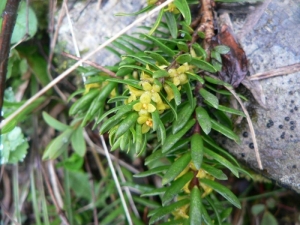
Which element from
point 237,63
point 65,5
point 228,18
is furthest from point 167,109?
point 65,5

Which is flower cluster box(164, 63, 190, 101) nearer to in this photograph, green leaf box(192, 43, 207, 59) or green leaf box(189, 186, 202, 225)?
green leaf box(192, 43, 207, 59)

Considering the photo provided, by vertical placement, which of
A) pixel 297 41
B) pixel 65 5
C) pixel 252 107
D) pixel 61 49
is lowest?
pixel 252 107

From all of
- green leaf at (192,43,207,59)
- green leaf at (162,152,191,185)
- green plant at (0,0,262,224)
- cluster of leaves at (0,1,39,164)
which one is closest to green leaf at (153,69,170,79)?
green plant at (0,0,262,224)

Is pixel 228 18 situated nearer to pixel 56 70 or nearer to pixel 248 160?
pixel 248 160

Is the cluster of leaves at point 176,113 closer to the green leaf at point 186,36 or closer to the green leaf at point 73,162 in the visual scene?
the green leaf at point 186,36

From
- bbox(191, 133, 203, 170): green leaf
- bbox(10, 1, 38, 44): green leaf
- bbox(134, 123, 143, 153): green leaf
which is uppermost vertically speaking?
bbox(10, 1, 38, 44): green leaf

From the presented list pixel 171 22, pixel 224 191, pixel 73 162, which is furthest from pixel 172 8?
pixel 73 162
